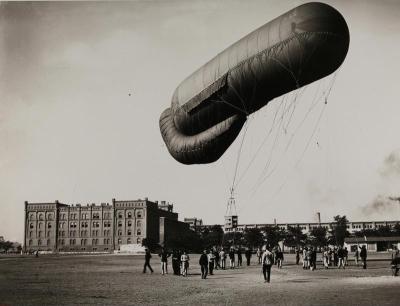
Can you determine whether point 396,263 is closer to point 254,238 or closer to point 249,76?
point 249,76

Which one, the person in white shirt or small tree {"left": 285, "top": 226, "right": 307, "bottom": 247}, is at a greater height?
the person in white shirt

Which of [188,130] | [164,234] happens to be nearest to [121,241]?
[164,234]

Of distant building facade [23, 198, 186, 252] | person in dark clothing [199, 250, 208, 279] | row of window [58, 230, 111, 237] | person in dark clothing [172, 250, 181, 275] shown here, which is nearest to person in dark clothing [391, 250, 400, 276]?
person in dark clothing [199, 250, 208, 279]

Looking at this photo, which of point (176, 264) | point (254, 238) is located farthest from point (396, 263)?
point (254, 238)

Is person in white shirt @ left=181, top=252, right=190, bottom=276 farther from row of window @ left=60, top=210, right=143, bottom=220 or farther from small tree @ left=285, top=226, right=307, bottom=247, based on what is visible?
small tree @ left=285, top=226, right=307, bottom=247

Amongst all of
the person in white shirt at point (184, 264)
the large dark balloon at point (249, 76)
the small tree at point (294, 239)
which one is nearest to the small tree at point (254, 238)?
the small tree at point (294, 239)

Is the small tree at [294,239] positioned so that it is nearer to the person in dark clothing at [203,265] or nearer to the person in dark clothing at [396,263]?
the person in dark clothing at [396,263]

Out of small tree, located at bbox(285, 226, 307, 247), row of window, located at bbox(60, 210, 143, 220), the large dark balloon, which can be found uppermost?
the large dark balloon

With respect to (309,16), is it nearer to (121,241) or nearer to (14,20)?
(14,20)

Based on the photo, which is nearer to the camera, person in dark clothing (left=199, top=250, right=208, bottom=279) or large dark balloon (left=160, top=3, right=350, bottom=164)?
large dark balloon (left=160, top=3, right=350, bottom=164)
